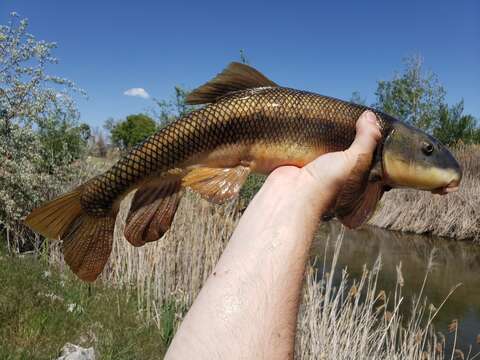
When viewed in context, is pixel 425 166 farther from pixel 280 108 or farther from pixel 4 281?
pixel 4 281

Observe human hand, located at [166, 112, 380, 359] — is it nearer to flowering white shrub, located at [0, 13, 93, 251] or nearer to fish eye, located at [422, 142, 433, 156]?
fish eye, located at [422, 142, 433, 156]

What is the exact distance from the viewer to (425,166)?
2264 mm

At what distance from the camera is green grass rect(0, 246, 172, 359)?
4.29m

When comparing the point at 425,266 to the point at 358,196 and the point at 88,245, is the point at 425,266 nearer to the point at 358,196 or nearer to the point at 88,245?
the point at 358,196

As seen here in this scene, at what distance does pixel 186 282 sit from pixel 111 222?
4.01 meters

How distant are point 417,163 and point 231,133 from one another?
97 centimetres

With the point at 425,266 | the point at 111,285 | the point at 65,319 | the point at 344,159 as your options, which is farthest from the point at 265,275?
the point at 425,266

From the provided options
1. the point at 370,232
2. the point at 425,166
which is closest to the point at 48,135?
the point at 425,166

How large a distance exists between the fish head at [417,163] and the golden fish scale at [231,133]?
14 centimetres

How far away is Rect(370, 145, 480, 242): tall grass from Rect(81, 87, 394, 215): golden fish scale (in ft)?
49.6

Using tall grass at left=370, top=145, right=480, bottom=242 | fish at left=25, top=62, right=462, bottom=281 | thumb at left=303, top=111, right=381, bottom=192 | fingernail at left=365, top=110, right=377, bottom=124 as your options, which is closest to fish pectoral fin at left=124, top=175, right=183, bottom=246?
fish at left=25, top=62, right=462, bottom=281

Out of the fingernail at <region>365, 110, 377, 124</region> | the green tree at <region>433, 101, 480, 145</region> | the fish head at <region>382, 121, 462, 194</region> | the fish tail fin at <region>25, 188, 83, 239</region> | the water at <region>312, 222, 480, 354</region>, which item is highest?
the green tree at <region>433, 101, 480, 145</region>

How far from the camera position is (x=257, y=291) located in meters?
1.62

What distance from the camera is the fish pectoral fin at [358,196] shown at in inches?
81.2
